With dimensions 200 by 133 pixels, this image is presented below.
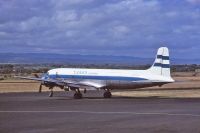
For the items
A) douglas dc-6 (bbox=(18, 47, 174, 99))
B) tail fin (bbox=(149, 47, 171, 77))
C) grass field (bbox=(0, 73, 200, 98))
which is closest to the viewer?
douglas dc-6 (bbox=(18, 47, 174, 99))

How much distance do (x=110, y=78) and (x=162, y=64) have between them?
532cm

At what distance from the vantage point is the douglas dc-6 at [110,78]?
4966 centimetres

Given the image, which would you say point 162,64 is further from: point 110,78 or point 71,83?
point 71,83

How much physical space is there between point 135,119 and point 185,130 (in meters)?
5.28

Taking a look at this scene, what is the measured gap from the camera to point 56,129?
21344 mm

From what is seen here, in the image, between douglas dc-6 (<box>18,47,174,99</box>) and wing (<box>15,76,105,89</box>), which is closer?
douglas dc-6 (<box>18,47,174,99</box>)

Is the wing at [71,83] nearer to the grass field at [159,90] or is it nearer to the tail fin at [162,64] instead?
the grass field at [159,90]

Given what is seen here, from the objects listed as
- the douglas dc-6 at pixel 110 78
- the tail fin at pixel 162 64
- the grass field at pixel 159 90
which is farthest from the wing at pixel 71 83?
the tail fin at pixel 162 64

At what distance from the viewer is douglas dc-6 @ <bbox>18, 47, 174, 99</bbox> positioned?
49656 millimetres

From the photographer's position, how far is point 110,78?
5147cm

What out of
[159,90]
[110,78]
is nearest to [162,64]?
[110,78]

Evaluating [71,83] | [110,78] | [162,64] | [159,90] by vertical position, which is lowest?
[159,90]

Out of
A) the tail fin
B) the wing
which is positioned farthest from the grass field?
the wing

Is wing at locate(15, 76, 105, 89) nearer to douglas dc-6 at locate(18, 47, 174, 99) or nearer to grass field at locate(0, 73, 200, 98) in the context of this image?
douglas dc-6 at locate(18, 47, 174, 99)
